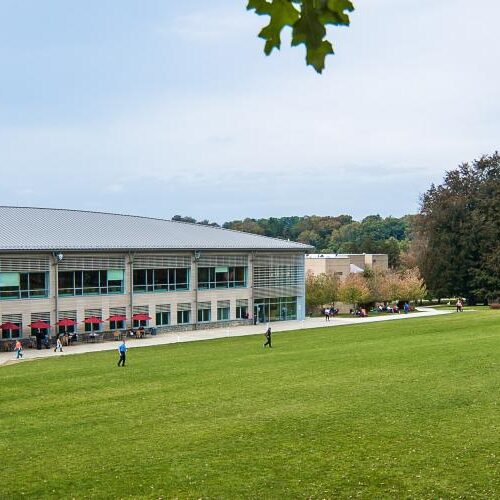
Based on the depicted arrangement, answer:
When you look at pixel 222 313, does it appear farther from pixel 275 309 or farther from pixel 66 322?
pixel 66 322

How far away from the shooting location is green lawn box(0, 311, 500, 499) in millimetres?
16781

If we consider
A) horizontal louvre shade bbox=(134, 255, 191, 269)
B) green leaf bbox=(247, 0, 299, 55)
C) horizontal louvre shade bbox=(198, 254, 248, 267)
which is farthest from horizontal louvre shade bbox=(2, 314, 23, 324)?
green leaf bbox=(247, 0, 299, 55)

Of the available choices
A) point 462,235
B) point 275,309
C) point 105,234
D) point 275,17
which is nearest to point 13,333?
point 105,234

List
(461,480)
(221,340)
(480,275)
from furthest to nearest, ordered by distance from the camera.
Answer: (480,275) < (221,340) < (461,480)

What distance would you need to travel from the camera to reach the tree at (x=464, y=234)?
86.9 meters

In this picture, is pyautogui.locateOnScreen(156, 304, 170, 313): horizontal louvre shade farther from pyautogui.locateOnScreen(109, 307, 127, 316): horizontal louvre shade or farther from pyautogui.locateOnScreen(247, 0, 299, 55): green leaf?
pyautogui.locateOnScreen(247, 0, 299, 55): green leaf

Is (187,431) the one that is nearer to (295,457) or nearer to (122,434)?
(122,434)

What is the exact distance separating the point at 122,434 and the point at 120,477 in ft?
14.1

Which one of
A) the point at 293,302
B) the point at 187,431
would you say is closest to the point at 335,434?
the point at 187,431

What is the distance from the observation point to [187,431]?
71.4ft

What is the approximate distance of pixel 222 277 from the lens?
66375 millimetres

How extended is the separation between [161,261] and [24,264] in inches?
487

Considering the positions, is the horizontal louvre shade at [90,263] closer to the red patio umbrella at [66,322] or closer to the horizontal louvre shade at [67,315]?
the horizontal louvre shade at [67,315]

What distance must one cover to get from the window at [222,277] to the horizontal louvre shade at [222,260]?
35 centimetres
